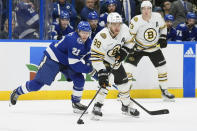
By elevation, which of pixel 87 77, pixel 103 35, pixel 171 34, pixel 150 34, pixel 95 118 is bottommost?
pixel 95 118

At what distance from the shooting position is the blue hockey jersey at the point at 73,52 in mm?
5699

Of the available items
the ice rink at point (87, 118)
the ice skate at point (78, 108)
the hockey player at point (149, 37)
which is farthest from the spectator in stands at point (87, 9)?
the ice skate at point (78, 108)

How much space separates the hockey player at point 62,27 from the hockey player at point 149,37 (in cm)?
109

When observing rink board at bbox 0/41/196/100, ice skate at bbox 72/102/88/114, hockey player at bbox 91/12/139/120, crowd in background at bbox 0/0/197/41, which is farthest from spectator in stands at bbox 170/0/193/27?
hockey player at bbox 91/12/139/120

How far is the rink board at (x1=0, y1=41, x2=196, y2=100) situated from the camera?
712cm

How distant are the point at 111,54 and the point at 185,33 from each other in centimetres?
319

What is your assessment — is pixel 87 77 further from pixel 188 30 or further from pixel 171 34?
pixel 188 30

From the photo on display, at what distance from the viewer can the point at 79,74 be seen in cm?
601

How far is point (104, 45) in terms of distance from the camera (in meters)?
5.45

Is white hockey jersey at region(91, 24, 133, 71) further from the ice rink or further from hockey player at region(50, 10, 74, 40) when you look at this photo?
hockey player at region(50, 10, 74, 40)

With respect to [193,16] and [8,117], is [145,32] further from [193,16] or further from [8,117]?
[8,117]

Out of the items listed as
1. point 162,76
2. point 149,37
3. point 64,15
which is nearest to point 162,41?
point 149,37

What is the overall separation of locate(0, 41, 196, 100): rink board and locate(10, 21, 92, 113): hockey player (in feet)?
3.20

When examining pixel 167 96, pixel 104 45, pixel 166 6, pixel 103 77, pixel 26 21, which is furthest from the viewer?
Answer: pixel 166 6
